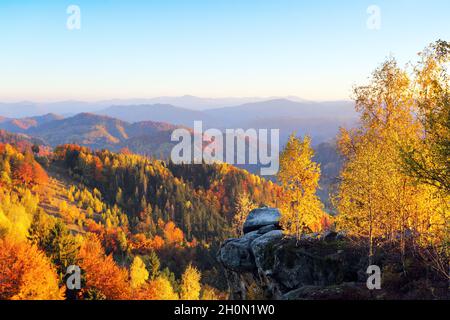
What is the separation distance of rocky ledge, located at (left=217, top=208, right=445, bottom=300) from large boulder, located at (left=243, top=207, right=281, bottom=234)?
241 inches

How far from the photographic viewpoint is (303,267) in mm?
33250

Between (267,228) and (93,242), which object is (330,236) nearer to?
(267,228)

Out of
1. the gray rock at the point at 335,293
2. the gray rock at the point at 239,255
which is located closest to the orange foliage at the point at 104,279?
the gray rock at the point at 239,255

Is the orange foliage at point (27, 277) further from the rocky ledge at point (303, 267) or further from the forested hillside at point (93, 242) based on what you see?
the rocky ledge at point (303, 267)

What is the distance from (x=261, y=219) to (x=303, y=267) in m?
17.6

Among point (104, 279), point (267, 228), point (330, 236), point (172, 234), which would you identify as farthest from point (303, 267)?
point (172, 234)

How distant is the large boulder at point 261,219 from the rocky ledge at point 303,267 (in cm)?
612

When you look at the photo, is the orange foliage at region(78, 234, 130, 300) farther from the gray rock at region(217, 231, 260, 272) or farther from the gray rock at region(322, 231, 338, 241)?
the gray rock at region(322, 231, 338, 241)

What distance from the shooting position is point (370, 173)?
25.8 meters

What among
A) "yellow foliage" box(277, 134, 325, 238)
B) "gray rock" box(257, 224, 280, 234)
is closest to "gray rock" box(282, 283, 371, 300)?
"yellow foliage" box(277, 134, 325, 238)

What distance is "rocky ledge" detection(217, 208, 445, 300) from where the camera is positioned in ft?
85.7
